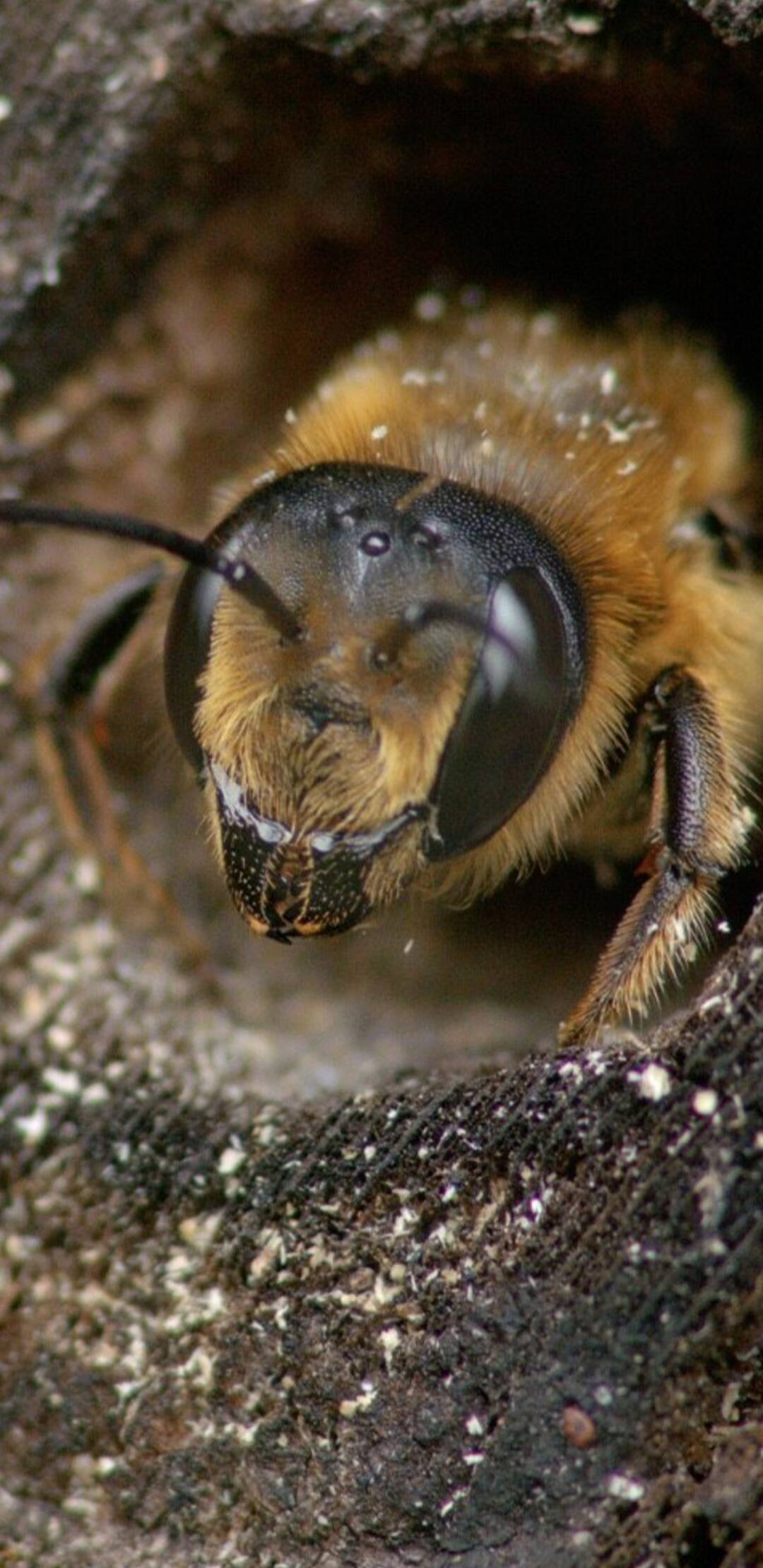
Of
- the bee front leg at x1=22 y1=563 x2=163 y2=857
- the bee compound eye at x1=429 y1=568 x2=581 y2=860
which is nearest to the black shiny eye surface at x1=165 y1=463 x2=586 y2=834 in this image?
the bee compound eye at x1=429 y1=568 x2=581 y2=860

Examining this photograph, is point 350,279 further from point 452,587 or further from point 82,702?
point 452,587

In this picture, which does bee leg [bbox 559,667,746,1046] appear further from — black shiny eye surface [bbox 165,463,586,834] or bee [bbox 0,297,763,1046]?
black shiny eye surface [bbox 165,463,586,834]

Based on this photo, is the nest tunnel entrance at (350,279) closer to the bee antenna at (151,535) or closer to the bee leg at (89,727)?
the bee leg at (89,727)

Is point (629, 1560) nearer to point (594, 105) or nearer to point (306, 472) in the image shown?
point (306, 472)

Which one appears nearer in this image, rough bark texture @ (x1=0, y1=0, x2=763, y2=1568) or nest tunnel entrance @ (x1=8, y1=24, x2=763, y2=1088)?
rough bark texture @ (x1=0, y1=0, x2=763, y2=1568)

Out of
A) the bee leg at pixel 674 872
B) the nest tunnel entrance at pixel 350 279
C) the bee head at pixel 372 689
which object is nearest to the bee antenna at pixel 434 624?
the bee head at pixel 372 689
